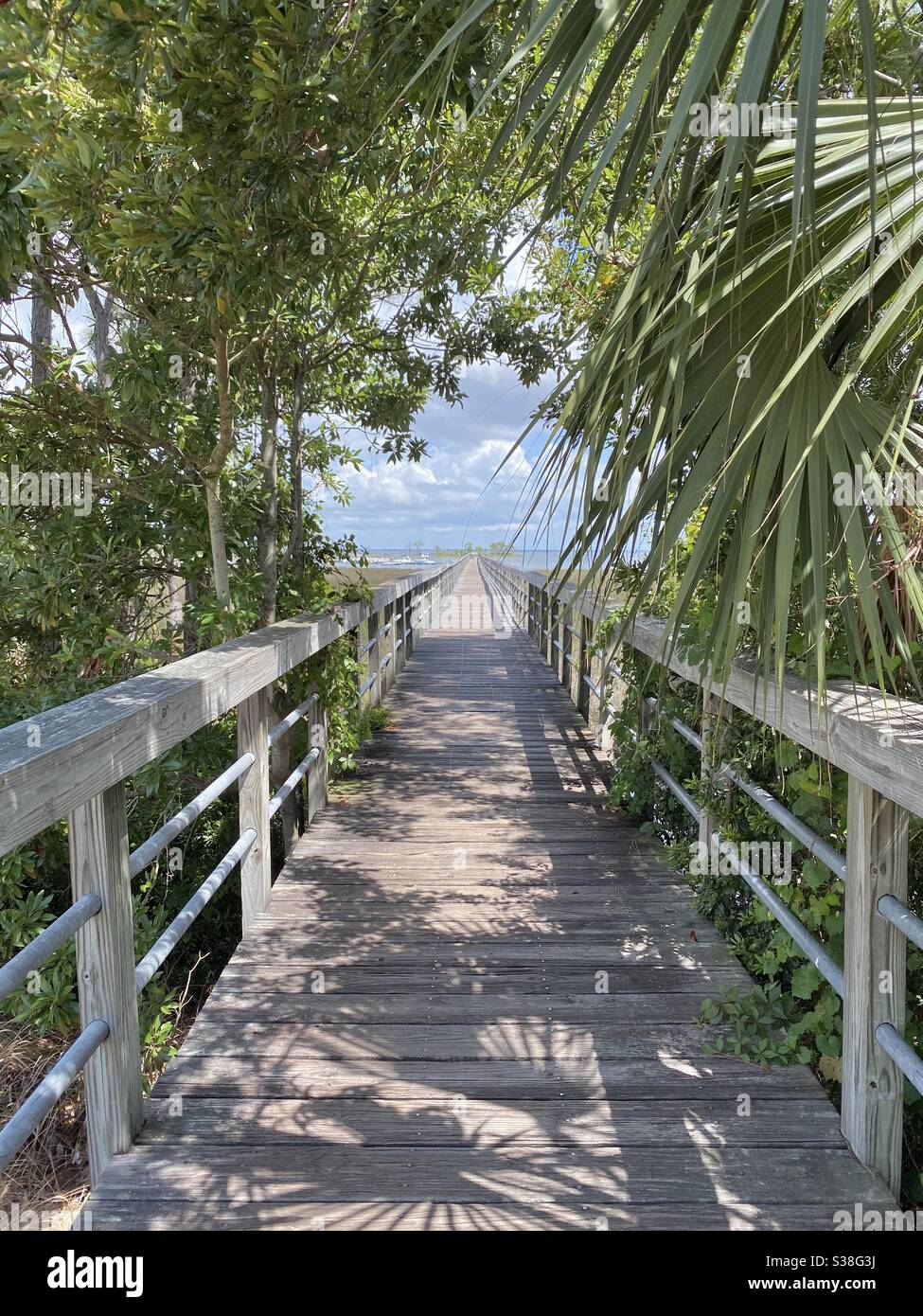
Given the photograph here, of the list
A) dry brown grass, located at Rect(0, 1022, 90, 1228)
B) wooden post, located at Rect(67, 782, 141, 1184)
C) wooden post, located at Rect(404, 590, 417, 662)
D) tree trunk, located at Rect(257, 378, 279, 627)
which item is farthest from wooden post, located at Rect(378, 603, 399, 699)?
wooden post, located at Rect(67, 782, 141, 1184)

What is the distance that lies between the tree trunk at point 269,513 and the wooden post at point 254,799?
1225 millimetres

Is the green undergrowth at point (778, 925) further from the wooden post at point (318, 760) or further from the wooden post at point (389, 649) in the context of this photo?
the wooden post at point (389, 649)

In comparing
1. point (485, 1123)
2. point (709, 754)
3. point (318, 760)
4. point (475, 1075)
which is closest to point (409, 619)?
point (318, 760)

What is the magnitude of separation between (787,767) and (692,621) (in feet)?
1.80

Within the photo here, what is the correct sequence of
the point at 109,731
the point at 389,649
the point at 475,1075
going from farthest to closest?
the point at 389,649, the point at 475,1075, the point at 109,731

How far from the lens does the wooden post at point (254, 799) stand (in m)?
2.97

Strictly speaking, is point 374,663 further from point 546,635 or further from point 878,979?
point 878,979

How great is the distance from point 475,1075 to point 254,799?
1.22m

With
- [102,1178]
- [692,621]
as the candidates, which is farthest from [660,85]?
[102,1178]

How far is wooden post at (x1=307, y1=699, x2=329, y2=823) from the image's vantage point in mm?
4191

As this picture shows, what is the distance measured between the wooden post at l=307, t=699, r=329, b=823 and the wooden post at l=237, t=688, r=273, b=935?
1.10m

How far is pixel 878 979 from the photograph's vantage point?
1.82 m

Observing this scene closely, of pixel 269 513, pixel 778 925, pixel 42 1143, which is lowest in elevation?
pixel 42 1143
